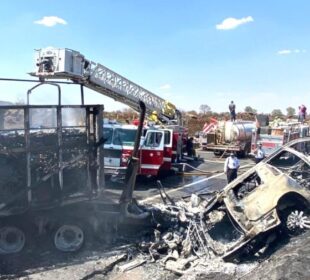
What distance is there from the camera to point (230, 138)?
25641mm

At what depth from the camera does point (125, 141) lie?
14.8 meters

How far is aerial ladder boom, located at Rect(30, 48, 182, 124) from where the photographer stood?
12.8 metres

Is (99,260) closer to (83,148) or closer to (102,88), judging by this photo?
(83,148)

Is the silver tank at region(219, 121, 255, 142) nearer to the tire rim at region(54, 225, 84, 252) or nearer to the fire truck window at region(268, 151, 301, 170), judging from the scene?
the fire truck window at region(268, 151, 301, 170)

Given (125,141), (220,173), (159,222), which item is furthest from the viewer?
(220,173)

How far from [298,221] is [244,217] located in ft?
3.12

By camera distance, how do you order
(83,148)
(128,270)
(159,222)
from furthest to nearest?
(159,222)
(83,148)
(128,270)

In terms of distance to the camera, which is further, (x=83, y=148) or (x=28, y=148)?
(x=83, y=148)

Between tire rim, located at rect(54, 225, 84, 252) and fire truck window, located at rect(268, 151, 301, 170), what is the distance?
3.97 m

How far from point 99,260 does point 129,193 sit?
5.12 ft

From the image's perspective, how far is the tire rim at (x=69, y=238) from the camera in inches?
313

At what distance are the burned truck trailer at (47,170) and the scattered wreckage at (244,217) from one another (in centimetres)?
158

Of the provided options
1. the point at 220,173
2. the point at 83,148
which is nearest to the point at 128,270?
the point at 83,148

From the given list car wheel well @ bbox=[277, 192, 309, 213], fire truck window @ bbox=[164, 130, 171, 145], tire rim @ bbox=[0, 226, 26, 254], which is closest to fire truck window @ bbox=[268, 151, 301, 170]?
car wheel well @ bbox=[277, 192, 309, 213]
